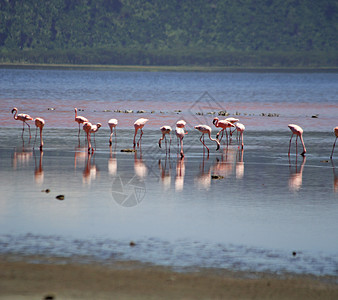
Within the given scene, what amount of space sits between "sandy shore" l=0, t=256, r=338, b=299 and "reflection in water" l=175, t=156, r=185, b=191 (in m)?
6.21

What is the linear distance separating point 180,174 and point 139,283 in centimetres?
879

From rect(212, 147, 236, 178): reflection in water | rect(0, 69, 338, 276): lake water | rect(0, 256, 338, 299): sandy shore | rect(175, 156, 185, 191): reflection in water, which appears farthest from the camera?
rect(212, 147, 236, 178): reflection in water

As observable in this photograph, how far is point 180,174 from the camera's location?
60.4 feet

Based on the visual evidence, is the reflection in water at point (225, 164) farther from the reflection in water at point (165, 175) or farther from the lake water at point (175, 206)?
the reflection in water at point (165, 175)

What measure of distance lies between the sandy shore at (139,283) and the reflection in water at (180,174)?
6.21 m

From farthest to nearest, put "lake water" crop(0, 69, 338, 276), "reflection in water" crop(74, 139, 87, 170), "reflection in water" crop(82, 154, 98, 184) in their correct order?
1. "reflection in water" crop(74, 139, 87, 170)
2. "reflection in water" crop(82, 154, 98, 184)
3. "lake water" crop(0, 69, 338, 276)

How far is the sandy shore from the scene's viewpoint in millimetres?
9289

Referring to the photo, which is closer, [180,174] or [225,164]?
[180,174]

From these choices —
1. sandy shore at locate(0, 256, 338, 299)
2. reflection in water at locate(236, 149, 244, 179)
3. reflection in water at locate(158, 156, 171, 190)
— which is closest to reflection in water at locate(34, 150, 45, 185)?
reflection in water at locate(158, 156, 171, 190)

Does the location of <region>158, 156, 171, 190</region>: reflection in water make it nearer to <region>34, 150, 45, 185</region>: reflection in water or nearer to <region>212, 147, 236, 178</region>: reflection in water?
<region>212, 147, 236, 178</region>: reflection in water

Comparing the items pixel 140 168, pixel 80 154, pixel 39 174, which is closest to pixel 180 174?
pixel 140 168

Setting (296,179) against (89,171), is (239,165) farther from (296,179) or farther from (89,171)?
(89,171)

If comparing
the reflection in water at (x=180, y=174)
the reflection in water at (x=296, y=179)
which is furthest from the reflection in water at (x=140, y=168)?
the reflection in water at (x=296, y=179)

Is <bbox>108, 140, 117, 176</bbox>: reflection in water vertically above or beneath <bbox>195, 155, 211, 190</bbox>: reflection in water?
beneath
